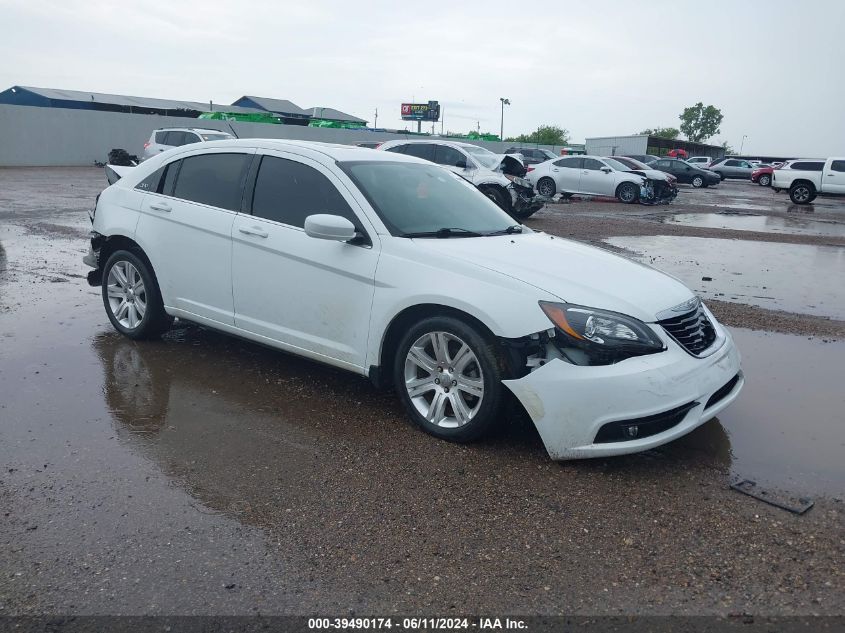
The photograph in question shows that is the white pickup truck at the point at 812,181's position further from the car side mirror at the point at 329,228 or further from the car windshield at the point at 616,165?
the car side mirror at the point at 329,228

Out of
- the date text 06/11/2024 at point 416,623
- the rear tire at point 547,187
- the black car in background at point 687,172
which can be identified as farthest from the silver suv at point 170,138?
the black car in background at point 687,172

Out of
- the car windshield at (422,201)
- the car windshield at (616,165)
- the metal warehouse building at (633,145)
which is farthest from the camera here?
the metal warehouse building at (633,145)

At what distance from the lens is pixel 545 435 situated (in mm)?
4016

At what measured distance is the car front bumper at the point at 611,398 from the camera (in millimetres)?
3838

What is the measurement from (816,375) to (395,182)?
3.66 metres

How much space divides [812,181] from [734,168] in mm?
26352

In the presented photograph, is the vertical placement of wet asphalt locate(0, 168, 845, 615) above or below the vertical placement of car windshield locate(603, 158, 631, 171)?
below

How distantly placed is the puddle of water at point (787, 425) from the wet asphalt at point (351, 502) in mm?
19

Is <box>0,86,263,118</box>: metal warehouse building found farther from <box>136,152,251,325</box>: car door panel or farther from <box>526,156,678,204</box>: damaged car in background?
<box>136,152,251,325</box>: car door panel

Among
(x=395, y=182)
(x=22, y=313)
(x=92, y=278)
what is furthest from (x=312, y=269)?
(x=22, y=313)

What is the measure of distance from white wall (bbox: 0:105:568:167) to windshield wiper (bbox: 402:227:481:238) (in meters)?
33.3

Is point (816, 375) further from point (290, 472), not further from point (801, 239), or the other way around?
point (801, 239)

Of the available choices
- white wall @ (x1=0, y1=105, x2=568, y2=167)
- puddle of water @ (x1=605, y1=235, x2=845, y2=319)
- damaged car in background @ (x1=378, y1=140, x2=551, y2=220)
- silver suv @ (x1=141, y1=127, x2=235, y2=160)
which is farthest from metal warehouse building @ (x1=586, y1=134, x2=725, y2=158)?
puddle of water @ (x1=605, y1=235, x2=845, y2=319)

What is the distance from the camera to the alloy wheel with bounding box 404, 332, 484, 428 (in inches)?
167
